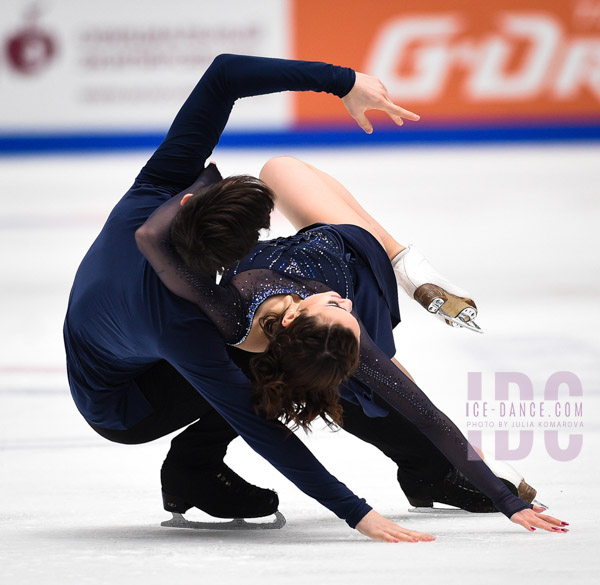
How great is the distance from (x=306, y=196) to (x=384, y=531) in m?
0.96

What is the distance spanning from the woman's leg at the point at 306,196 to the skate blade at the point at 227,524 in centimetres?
80

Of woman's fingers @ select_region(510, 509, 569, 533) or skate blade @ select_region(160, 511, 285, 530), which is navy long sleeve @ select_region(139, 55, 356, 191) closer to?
skate blade @ select_region(160, 511, 285, 530)

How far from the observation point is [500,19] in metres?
8.19

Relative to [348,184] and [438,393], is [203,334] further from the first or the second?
[348,184]

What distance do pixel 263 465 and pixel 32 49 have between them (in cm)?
606

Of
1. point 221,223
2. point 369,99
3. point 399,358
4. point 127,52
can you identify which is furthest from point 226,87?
point 127,52

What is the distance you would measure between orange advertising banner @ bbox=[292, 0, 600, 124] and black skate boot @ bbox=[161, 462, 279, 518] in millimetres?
6005

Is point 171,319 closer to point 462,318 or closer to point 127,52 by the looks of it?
point 462,318

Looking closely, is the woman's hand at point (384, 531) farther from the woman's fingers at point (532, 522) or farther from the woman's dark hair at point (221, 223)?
the woman's dark hair at point (221, 223)

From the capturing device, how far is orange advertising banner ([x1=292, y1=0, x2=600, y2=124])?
8.16 metres

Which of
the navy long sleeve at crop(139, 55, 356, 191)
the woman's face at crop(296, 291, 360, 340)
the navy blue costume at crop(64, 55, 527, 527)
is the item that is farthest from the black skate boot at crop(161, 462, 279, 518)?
the navy long sleeve at crop(139, 55, 356, 191)

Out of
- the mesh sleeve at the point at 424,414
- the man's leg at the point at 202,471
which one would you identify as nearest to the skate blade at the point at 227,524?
the man's leg at the point at 202,471

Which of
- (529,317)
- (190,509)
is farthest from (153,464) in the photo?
(529,317)

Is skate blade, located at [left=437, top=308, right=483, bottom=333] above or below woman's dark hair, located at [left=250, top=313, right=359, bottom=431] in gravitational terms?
below
